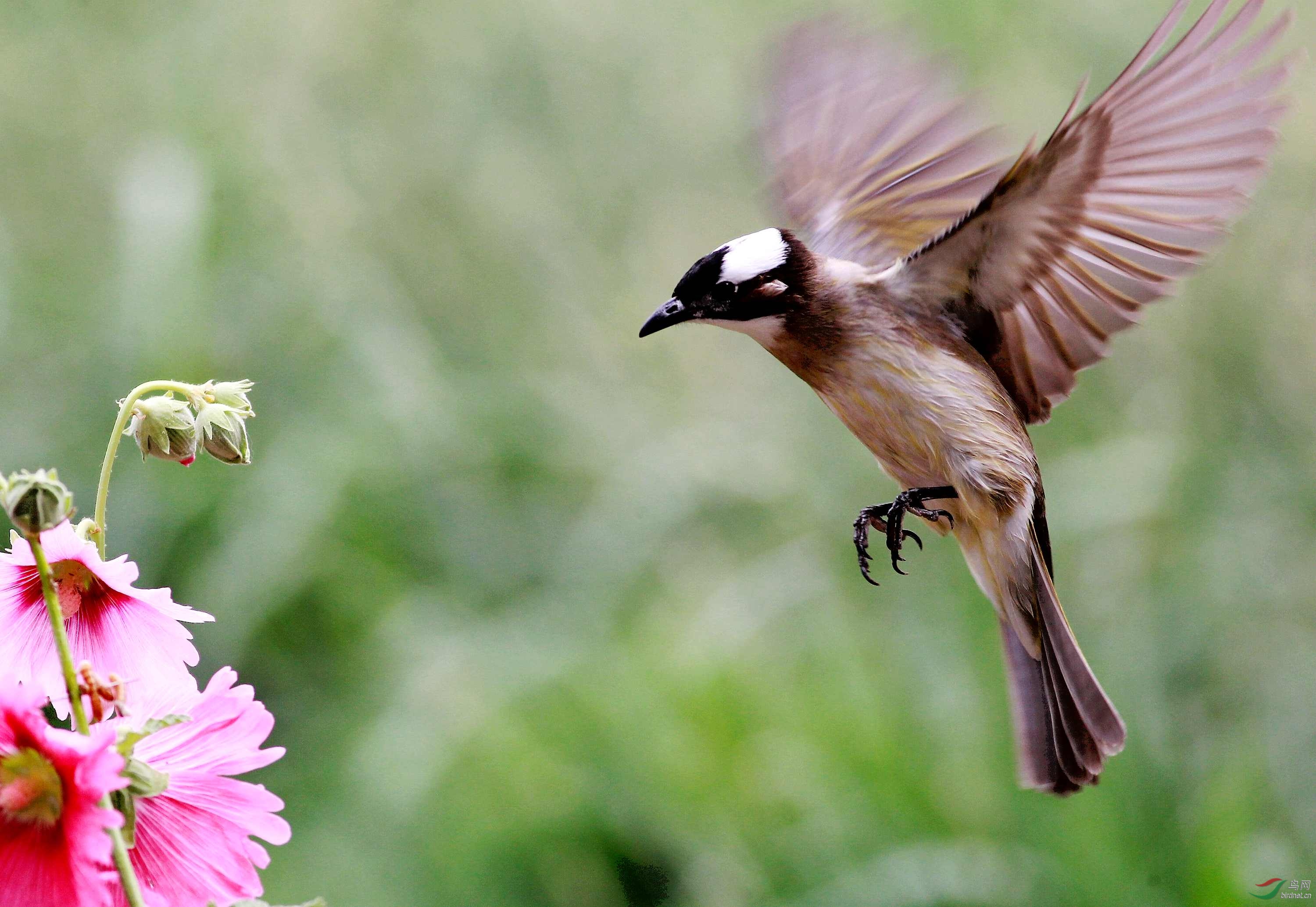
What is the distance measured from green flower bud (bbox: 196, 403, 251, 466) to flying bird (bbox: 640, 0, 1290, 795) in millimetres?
288

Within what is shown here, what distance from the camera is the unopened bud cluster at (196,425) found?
61 centimetres

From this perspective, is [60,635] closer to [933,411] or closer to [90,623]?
[90,623]

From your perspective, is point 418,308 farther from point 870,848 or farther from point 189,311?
point 870,848

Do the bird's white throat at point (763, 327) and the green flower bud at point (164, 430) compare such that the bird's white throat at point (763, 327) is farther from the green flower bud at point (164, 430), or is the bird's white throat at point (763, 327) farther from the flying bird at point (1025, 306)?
the green flower bud at point (164, 430)

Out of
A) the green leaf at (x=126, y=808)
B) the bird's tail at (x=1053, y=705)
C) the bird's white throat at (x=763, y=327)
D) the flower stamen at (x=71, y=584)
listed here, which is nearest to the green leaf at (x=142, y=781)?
the green leaf at (x=126, y=808)

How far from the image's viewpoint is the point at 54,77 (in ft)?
9.03

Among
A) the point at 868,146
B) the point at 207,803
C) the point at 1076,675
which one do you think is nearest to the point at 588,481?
the point at 868,146

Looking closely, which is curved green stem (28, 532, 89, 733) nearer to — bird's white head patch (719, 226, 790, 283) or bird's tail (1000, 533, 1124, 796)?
bird's white head patch (719, 226, 790, 283)

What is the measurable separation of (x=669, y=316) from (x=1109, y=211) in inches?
12.6

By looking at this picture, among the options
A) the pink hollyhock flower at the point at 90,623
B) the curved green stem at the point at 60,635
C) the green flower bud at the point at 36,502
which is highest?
the pink hollyhock flower at the point at 90,623

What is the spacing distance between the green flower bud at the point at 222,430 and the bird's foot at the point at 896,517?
15.4 inches

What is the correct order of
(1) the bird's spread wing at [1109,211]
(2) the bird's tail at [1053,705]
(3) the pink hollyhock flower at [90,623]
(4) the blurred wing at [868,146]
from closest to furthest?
1. (3) the pink hollyhock flower at [90,623]
2. (1) the bird's spread wing at [1109,211]
3. (2) the bird's tail at [1053,705]
4. (4) the blurred wing at [868,146]

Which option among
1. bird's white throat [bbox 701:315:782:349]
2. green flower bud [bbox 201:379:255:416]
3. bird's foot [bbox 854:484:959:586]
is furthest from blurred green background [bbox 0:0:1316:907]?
green flower bud [bbox 201:379:255:416]

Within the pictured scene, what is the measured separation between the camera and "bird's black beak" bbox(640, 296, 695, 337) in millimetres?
825
